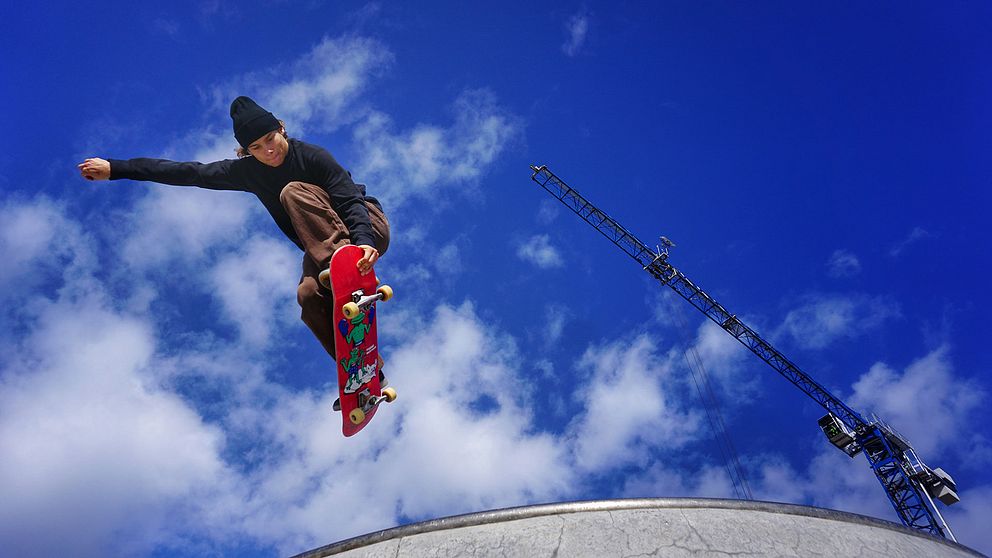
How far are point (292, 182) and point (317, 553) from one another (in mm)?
4309

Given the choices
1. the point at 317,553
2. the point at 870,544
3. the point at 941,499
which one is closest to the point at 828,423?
the point at 941,499

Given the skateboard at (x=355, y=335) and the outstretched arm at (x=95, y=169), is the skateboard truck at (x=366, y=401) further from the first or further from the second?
the outstretched arm at (x=95, y=169)

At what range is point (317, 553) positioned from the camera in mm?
6555

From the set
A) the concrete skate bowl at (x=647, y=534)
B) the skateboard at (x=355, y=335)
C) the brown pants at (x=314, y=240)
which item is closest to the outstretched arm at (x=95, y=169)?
the brown pants at (x=314, y=240)

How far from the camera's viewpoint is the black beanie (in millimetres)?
7352

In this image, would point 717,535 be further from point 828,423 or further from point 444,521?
point 828,423

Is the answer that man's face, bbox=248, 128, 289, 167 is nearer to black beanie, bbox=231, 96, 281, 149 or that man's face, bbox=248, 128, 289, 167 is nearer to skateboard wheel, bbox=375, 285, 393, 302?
black beanie, bbox=231, 96, 281, 149

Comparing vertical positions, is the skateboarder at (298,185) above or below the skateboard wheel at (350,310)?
above

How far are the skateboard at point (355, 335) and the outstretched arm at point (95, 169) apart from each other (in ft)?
11.0

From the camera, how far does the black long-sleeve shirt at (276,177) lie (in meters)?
7.67

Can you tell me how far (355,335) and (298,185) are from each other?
1976 millimetres

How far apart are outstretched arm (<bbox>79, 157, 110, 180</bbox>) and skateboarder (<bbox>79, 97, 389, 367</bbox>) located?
1cm

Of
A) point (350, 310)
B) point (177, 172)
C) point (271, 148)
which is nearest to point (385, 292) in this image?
point (350, 310)

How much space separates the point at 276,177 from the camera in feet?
25.3
